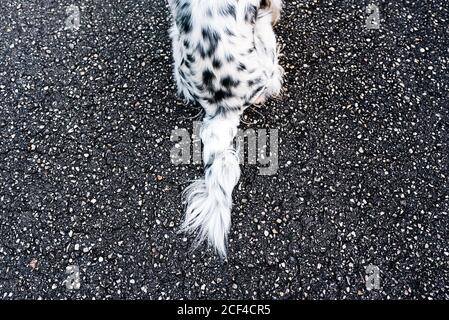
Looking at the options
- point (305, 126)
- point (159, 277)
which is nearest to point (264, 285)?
point (159, 277)

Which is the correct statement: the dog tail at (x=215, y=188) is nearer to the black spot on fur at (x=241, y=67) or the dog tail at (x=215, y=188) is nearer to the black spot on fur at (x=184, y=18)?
the black spot on fur at (x=241, y=67)

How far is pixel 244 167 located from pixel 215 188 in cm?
26

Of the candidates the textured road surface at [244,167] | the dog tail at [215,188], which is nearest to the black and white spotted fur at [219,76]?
the dog tail at [215,188]

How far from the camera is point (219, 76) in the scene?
1974 millimetres

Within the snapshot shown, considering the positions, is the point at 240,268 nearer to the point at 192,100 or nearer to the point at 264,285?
the point at 264,285

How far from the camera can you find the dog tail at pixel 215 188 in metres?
2.03

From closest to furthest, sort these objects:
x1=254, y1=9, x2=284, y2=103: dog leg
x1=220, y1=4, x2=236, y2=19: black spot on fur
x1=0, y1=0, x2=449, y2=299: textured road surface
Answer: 1. x1=220, y1=4, x2=236, y2=19: black spot on fur
2. x1=0, y1=0, x2=449, y2=299: textured road surface
3. x1=254, y1=9, x2=284, y2=103: dog leg

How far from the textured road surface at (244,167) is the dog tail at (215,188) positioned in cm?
7

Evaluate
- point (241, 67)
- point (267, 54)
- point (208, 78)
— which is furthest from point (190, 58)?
point (267, 54)

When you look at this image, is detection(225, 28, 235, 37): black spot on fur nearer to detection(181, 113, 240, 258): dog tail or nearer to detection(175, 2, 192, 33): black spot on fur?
detection(175, 2, 192, 33): black spot on fur

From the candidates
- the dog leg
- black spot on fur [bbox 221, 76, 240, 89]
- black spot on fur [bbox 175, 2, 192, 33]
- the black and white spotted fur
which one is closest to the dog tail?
the black and white spotted fur

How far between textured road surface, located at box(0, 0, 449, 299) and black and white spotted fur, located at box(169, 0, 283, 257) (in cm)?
13

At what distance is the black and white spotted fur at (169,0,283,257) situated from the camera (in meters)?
1.92
